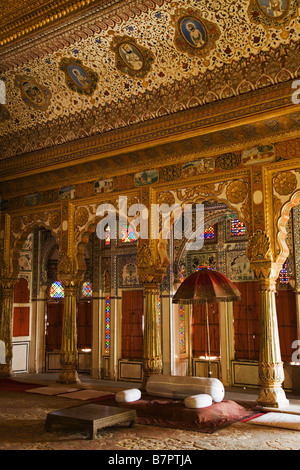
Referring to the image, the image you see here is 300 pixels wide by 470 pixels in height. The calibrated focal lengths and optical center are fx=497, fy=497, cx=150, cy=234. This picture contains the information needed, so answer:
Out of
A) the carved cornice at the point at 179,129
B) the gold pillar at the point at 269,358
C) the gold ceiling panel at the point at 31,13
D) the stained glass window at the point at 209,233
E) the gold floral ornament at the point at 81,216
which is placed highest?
the gold ceiling panel at the point at 31,13

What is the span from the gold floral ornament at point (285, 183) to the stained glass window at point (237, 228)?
3118 millimetres

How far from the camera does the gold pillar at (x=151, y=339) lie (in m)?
9.00

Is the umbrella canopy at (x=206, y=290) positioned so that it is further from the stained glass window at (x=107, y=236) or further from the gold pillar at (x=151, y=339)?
the stained glass window at (x=107, y=236)

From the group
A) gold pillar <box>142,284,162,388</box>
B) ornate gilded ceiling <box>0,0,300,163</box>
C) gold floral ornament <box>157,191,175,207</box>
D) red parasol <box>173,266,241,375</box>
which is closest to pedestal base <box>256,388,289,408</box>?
red parasol <box>173,266,241,375</box>

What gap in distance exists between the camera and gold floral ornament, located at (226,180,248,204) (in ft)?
26.9

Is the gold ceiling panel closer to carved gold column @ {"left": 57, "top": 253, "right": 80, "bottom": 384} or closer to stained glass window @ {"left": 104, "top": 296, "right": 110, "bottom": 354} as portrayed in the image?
carved gold column @ {"left": 57, "top": 253, "right": 80, "bottom": 384}

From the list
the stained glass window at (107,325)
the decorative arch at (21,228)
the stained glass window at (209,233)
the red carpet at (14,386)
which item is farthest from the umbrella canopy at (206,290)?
the stained glass window at (107,325)

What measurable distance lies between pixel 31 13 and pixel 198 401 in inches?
253

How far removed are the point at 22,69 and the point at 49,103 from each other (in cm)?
88

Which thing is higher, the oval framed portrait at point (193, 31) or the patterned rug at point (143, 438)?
the oval framed portrait at point (193, 31)

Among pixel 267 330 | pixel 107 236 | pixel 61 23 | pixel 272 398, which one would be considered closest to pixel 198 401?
pixel 272 398

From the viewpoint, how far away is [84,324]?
42.9 feet

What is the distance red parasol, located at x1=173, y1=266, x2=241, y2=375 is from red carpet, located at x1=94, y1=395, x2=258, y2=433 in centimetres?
114
